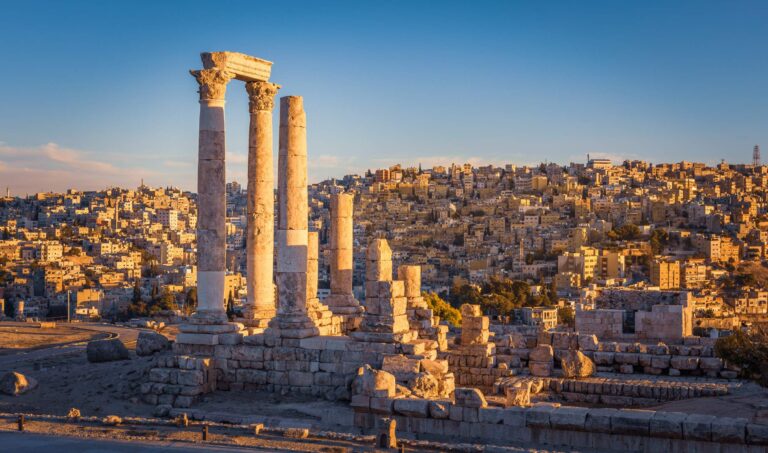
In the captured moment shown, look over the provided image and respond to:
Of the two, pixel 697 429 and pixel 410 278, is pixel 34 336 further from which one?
pixel 697 429

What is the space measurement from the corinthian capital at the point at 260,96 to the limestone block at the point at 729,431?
12354 millimetres

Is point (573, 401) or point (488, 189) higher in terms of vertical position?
point (488, 189)

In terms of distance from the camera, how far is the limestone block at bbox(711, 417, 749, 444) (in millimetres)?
14859

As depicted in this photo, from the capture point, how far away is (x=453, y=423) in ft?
53.7

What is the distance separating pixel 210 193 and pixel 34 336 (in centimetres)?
2264

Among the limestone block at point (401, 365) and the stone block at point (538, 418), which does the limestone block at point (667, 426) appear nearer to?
the stone block at point (538, 418)

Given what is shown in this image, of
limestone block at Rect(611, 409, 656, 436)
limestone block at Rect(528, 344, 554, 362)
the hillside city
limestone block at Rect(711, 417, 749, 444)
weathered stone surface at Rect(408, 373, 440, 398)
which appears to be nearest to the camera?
limestone block at Rect(711, 417, 749, 444)

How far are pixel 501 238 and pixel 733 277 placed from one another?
130 ft

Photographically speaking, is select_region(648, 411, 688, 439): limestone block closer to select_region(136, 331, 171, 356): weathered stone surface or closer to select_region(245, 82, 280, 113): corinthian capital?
select_region(245, 82, 280, 113): corinthian capital

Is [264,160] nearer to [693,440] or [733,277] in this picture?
[693,440]

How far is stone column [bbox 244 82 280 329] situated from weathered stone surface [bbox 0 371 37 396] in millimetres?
5014

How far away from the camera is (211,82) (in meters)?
21.3

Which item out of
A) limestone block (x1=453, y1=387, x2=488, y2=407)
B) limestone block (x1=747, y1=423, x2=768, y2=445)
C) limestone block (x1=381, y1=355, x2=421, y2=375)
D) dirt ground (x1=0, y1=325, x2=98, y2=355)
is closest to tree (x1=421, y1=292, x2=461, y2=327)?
dirt ground (x1=0, y1=325, x2=98, y2=355)

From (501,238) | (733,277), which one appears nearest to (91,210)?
(501,238)
